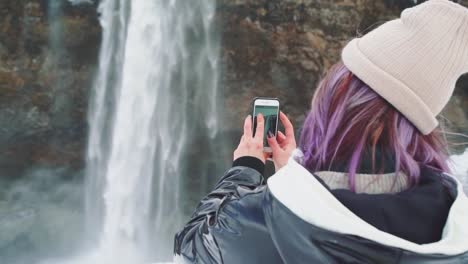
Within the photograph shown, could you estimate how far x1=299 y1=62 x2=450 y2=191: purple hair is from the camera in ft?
2.41

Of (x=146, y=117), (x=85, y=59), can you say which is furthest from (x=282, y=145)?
(x=85, y=59)

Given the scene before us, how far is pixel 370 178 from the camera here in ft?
2.36

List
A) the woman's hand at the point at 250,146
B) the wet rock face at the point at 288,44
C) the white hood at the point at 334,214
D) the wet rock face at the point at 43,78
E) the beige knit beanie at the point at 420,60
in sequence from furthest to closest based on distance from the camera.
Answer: the wet rock face at the point at 288,44
the wet rock face at the point at 43,78
the woman's hand at the point at 250,146
the beige knit beanie at the point at 420,60
the white hood at the point at 334,214

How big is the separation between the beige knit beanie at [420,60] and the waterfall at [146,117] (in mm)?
8587

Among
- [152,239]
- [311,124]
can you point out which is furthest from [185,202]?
[311,124]

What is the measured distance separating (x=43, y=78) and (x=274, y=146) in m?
8.85

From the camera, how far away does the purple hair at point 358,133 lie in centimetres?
74

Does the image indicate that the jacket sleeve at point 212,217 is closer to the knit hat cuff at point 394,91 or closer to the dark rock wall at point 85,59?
the knit hat cuff at point 394,91

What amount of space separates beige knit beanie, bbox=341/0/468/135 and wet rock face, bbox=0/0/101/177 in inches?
353

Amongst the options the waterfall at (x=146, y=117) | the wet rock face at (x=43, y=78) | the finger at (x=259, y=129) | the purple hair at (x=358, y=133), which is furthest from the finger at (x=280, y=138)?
the wet rock face at (x=43, y=78)

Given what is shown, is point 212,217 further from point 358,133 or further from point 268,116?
point 268,116

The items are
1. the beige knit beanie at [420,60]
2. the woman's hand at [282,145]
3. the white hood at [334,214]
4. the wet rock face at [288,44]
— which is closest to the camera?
the white hood at [334,214]

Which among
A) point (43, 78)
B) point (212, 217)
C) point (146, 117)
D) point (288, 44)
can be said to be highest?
point (288, 44)

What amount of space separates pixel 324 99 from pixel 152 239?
913 cm
